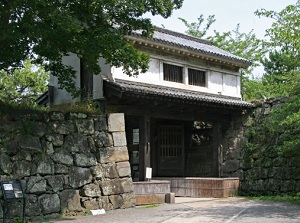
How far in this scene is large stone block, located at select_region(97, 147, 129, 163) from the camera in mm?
12461

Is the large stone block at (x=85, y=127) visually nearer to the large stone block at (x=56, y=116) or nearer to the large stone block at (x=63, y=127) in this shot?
the large stone block at (x=63, y=127)

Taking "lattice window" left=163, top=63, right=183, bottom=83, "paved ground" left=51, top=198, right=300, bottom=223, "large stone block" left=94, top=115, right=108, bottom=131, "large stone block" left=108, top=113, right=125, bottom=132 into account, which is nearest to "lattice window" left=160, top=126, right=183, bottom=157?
"lattice window" left=163, top=63, right=183, bottom=83

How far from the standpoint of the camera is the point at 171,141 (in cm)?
1870

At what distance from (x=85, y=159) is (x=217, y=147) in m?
7.37

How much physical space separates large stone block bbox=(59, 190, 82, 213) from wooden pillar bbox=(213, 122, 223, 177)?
7761 mm

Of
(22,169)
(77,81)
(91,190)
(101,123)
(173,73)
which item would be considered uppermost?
(173,73)

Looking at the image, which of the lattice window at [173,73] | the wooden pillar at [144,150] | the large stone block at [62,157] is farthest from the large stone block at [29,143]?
the lattice window at [173,73]

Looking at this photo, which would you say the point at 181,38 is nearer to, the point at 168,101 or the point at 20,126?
the point at 168,101

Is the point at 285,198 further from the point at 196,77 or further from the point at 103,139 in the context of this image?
the point at 103,139

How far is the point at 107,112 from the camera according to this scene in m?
13.6

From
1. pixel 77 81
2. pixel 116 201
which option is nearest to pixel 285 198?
pixel 116 201

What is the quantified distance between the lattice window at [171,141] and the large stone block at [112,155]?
222 inches

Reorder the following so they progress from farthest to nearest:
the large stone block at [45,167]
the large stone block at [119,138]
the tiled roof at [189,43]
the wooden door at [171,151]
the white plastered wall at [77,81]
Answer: the wooden door at [171,151], the tiled roof at [189,43], the white plastered wall at [77,81], the large stone block at [119,138], the large stone block at [45,167]

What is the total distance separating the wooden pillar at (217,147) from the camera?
57.8 ft
